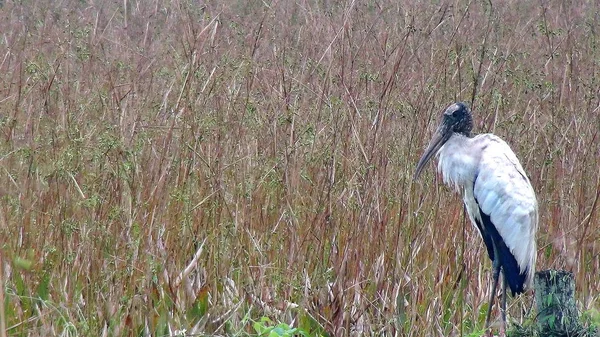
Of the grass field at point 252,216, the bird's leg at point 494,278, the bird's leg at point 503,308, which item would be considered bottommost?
the bird's leg at point 503,308

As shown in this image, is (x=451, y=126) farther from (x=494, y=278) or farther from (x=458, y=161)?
(x=494, y=278)

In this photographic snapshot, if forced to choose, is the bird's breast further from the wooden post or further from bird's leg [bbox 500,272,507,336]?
the wooden post

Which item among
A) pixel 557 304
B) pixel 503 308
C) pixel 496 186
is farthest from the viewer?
pixel 496 186

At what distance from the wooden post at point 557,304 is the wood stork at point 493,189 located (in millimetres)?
916

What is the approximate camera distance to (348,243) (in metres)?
2.84

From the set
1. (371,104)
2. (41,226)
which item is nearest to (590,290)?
(371,104)

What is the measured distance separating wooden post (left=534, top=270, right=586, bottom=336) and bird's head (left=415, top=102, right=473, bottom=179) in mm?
1218

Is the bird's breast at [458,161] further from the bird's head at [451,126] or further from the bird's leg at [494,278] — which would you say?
the bird's leg at [494,278]

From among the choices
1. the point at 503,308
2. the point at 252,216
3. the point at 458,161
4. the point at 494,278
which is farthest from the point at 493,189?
the point at 252,216

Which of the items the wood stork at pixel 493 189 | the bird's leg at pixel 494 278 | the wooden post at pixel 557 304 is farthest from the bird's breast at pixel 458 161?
the wooden post at pixel 557 304

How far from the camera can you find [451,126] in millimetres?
3537

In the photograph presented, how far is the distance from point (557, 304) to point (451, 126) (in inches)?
55.5

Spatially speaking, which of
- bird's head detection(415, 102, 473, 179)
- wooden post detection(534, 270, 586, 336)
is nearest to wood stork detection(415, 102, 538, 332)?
bird's head detection(415, 102, 473, 179)

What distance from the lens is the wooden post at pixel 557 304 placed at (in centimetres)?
220
